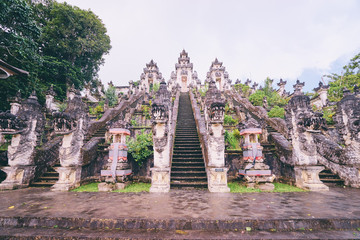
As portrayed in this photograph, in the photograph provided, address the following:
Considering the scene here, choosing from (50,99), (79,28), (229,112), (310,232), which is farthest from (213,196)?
(79,28)

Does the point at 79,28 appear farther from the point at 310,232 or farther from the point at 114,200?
the point at 310,232

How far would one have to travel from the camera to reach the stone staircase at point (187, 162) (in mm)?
6016

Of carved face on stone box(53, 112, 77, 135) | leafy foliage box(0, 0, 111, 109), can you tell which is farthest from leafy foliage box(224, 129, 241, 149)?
leafy foliage box(0, 0, 111, 109)

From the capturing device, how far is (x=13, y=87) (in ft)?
39.5

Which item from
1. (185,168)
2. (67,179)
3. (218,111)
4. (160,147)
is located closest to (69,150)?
(67,179)

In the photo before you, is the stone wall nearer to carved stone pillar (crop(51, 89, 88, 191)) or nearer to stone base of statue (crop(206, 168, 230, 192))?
carved stone pillar (crop(51, 89, 88, 191))

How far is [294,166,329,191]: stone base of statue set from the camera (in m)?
5.39

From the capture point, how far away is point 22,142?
628 cm

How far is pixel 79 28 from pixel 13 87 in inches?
598

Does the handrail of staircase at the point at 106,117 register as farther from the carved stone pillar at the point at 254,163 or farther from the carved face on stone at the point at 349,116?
the carved face on stone at the point at 349,116

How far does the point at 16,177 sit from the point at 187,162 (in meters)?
6.65

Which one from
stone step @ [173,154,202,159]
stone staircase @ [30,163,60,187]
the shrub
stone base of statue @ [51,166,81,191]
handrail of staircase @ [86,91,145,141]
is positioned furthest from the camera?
handrail of staircase @ [86,91,145,141]

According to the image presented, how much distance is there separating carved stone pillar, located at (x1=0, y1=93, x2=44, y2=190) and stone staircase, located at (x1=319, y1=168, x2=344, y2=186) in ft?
38.4

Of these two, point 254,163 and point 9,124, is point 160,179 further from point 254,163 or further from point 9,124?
point 9,124
